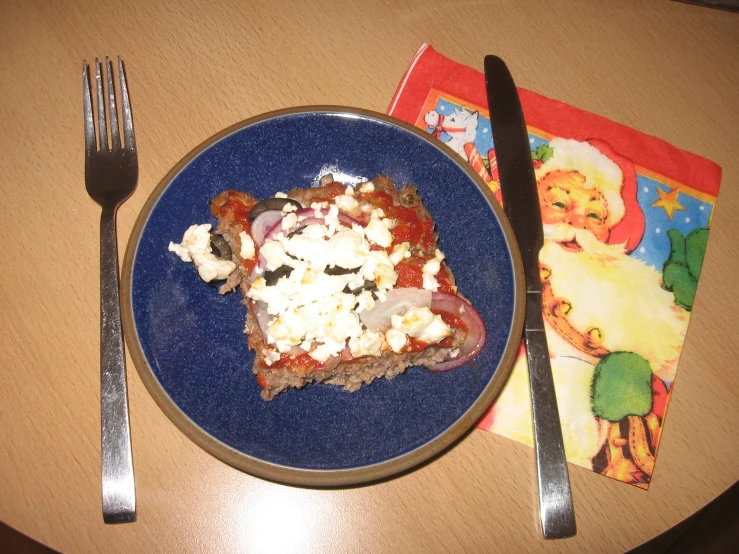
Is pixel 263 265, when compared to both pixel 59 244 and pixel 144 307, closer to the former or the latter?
pixel 144 307

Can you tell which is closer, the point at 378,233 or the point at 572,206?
the point at 378,233

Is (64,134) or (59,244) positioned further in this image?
(64,134)

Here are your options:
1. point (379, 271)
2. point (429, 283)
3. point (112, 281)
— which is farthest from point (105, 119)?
point (429, 283)

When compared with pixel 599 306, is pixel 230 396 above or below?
below

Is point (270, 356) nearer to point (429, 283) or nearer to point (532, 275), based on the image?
point (429, 283)

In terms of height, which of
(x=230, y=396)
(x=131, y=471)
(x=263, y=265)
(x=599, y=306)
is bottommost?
(x=131, y=471)

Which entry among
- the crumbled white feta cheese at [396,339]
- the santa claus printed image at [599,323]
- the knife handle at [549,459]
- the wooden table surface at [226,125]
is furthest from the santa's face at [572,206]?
the crumbled white feta cheese at [396,339]

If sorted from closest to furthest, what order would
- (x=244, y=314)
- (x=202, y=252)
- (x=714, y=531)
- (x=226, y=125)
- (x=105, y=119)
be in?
(x=202, y=252)
(x=244, y=314)
(x=105, y=119)
(x=226, y=125)
(x=714, y=531)

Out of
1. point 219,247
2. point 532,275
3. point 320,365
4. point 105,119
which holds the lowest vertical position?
point 320,365

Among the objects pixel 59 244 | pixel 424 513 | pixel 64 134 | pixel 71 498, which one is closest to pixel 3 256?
pixel 59 244
